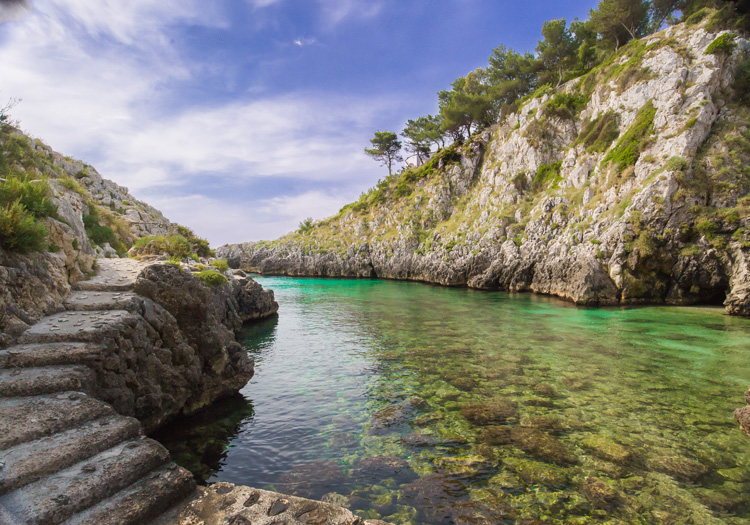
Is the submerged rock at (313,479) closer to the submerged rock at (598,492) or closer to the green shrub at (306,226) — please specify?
the submerged rock at (598,492)

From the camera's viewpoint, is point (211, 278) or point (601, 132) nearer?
point (211, 278)

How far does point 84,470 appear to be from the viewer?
427 cm

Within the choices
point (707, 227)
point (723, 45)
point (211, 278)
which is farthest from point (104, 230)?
point (723, 45)

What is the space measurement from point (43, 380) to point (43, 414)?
867mm

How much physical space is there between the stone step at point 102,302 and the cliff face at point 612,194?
31.8 metres

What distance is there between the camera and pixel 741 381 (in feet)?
36.9

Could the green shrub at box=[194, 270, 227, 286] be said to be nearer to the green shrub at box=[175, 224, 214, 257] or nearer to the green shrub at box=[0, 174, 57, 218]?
the green shrub at box=[0, 174, 57, 218]

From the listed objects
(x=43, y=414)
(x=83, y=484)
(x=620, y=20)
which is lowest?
(x=83, y=484)

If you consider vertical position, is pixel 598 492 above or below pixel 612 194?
below

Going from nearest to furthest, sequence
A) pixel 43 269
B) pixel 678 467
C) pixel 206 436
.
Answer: pixel 678 467, pixel 43 269, pixel 206 436

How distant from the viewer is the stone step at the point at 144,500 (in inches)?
150

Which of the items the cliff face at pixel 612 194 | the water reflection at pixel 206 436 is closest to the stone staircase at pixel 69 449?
the water reflection at pixel 206 436

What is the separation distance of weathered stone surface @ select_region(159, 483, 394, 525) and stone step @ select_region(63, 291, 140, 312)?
16.8 feet

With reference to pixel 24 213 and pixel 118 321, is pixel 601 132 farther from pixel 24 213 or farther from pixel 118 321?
pixel 24 213
